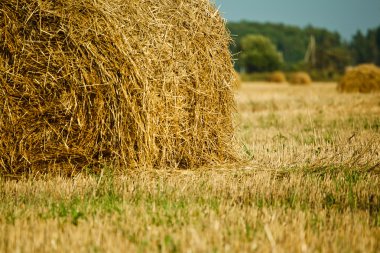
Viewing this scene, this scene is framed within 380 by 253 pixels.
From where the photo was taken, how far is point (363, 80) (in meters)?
18.6

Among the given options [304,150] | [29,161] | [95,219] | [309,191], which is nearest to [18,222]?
[95,219]

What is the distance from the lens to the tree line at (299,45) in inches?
2793

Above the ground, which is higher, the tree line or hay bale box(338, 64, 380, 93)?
the tree line

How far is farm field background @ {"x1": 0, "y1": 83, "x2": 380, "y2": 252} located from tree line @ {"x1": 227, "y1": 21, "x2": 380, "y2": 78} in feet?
215

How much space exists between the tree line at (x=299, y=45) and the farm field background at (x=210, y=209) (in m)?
65.6

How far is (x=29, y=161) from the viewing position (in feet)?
15.4

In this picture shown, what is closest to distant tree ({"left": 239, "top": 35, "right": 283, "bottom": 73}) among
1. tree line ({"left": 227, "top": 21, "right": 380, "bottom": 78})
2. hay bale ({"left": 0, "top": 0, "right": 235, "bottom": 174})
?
tree line ({"left": 227, "top": 21, "right": 380, "bottom": 78})

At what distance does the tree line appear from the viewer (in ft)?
233

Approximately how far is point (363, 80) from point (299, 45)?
372 ft

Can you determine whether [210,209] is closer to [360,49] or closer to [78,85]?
[78,85]

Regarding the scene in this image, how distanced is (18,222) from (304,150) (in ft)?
13.2

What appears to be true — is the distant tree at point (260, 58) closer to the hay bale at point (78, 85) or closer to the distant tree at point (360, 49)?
the distant tree at point (360, 49)

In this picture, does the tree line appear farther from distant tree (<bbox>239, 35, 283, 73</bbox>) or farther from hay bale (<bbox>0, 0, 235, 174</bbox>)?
hay bale (<bbox>0, 0, 235, 174</bbox>)

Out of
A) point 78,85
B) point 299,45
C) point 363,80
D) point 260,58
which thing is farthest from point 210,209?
point 299,45
